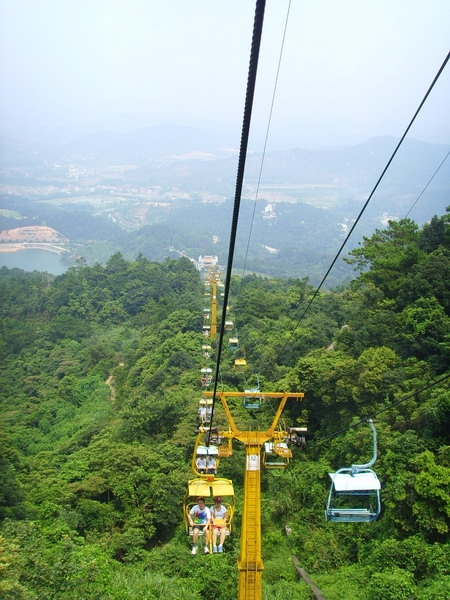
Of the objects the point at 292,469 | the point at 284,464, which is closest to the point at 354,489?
the point at 284,464

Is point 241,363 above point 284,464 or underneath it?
underneath

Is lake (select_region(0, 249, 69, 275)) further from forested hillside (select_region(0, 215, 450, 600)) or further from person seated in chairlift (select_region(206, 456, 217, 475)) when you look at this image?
person seated in chairlift (select_region(206, 456, 217, 475))

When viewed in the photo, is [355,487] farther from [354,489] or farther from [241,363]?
[241,363]

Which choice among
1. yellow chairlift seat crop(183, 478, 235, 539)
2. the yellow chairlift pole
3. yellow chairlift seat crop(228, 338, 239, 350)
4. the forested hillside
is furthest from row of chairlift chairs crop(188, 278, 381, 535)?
yellow chairlift seat crop(228, 338, 239, 350)

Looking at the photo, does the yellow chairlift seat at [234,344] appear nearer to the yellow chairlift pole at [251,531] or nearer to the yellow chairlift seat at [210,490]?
the yellow chairlift seat at [210,490]

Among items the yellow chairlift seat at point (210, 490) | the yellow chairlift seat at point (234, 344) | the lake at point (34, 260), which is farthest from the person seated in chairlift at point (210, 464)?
the lake at point (34, 260)

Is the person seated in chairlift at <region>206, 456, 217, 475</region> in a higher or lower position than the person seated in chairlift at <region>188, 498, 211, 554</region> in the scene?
higher

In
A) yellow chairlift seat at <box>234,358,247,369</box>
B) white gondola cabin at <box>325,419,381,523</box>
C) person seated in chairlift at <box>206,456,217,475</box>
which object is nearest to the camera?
white gondola cabin at <box>325,419,381,523</box>
